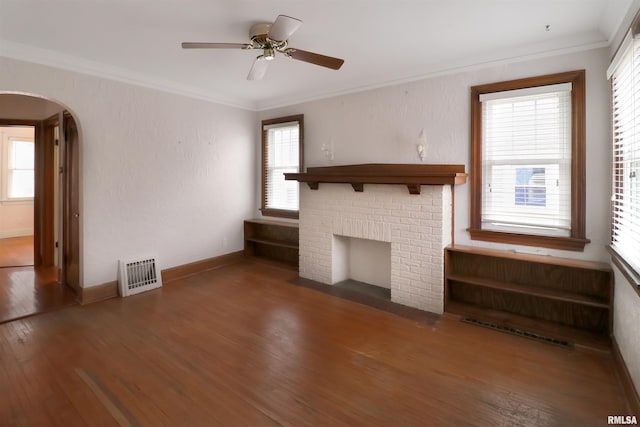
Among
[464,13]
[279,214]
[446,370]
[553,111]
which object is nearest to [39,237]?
[279,214]

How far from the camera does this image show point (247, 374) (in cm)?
235

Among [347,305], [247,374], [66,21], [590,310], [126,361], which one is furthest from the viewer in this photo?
[347,305]

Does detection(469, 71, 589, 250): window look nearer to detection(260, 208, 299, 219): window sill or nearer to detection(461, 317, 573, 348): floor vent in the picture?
detection(461, 317, 573, 348): floor vent

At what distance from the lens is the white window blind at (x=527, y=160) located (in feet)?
10.0

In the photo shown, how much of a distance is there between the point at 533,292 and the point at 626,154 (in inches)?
53.0

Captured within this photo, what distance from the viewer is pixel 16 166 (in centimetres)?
731

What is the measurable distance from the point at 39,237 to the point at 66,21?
3.87m

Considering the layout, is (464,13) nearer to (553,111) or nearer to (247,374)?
(553,111)

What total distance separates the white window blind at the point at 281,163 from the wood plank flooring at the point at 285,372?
7.19 feet

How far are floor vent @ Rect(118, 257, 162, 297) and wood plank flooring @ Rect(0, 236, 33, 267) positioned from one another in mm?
2656

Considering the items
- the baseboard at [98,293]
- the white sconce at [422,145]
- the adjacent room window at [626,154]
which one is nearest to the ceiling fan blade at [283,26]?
the white sconce at [422,145]

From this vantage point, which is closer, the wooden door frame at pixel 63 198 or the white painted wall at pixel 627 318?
the white painted wall at pixel 627 318

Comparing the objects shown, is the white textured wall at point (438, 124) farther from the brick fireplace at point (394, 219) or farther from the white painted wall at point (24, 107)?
the white painted wall at point (24, 107)

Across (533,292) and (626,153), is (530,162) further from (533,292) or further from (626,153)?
(533,292)
